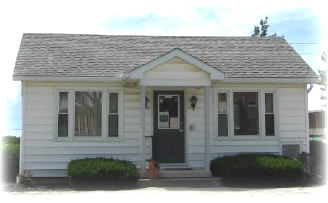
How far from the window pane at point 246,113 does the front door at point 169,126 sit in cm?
168

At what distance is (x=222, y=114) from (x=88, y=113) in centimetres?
401

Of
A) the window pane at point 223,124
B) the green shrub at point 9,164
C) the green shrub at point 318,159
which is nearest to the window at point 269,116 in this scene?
the window pane at point 223,124

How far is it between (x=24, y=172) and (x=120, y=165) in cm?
285

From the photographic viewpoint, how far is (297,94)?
45.5 ft

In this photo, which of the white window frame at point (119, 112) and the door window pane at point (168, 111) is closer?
the white window frame at point (119, 112)

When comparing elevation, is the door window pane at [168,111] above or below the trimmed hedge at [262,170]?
above

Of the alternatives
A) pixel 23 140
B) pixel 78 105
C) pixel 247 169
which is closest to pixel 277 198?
pixel 247 169

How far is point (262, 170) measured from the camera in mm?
11922

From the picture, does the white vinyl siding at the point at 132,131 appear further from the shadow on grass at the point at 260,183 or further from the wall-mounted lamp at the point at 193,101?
the shadow on grass at the point at 260,183

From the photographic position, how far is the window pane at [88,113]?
13203 mm

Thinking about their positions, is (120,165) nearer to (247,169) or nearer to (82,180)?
(82,180)

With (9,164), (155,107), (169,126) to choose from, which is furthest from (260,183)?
(9,164)

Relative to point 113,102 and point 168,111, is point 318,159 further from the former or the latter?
point 113,102

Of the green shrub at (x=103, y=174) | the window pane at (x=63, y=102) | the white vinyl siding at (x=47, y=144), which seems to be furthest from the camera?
the window pane at (x=63, y=102)
